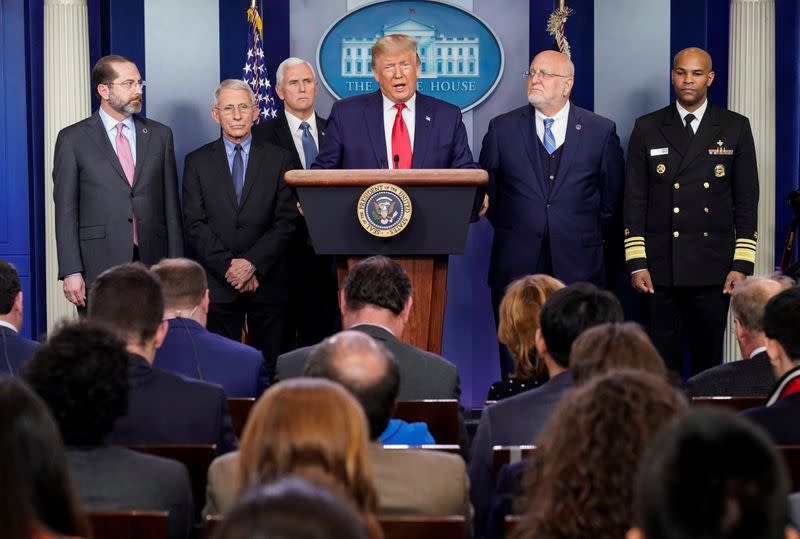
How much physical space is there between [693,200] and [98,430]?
4.01 m

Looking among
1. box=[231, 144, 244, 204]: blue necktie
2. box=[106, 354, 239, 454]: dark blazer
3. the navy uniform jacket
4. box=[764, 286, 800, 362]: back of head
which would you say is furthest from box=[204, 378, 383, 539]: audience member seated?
the navy uniform jacket

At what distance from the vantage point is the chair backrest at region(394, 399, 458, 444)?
3.10 m

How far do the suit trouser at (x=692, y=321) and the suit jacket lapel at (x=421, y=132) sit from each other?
1436mm

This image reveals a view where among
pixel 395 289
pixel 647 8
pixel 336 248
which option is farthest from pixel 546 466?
pixel 647 8

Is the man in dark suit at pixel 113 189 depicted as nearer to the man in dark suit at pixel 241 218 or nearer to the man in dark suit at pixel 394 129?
the man in dark suit at pixel 241 218

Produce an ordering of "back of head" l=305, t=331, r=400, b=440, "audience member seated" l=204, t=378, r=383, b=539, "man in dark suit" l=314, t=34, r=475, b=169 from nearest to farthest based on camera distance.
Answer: "audience member seated" l=204, t=378, r=383, b=539 → "back of head" l=305, t=331, r=400, b=440 → "man in dark suit" l=314, t=34, r=475, b=169

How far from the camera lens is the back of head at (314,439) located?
5.66 feet

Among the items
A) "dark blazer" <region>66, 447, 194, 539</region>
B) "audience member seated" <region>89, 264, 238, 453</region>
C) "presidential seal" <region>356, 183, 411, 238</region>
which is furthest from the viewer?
"presidential seal" <region>356, 183, 411, 238</region>

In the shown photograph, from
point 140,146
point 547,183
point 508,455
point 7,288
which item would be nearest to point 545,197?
point 547,183

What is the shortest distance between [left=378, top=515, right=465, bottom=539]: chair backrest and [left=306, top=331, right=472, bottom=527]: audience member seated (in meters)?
0.25

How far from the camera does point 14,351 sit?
3.68 metres

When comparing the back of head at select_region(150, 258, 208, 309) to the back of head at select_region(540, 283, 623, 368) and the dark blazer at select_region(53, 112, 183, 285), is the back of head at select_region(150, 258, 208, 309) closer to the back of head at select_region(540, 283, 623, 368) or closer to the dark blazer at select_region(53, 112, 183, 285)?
the back of head at select_region(540, 283, 623, 368)

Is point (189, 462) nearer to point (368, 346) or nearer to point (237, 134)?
point (368, 346)

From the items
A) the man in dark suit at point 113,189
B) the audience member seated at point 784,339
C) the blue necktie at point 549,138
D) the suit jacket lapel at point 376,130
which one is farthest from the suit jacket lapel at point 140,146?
the audience member seated at point 784,339
